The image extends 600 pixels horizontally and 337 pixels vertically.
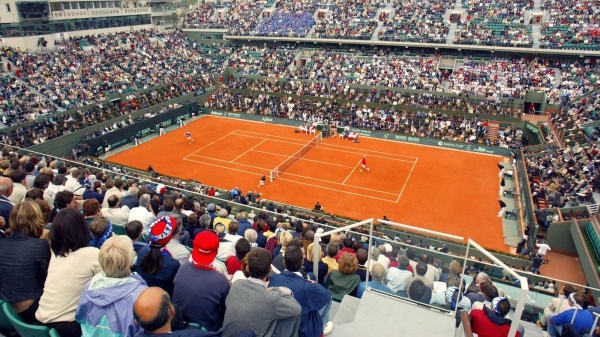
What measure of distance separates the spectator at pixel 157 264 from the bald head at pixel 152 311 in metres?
1.67

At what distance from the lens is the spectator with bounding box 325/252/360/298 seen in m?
6.56

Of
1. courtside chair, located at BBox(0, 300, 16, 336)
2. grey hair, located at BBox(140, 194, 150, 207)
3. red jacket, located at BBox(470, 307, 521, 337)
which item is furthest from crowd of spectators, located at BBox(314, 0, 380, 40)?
courtside chair, located at BBox(0, 300, 16, 336)

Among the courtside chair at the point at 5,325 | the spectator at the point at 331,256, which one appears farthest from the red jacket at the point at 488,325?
the courtside chair at the point at 5,325

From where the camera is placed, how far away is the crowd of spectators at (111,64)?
36344 mm

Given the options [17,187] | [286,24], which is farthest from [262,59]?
[17,187]

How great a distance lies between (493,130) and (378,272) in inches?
1314

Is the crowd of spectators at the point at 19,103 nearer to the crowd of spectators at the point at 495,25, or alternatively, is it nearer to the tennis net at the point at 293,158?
the tennis net at the point at 293,158

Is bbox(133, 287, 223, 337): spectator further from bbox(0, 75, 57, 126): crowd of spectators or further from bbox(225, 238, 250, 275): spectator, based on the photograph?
bbox(0, 75, 57, 126): crowd of spectators

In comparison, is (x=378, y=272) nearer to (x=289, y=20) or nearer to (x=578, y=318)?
(x=578, y=318)

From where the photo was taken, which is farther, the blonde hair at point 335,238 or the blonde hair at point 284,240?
the blonde hair at point 335,238

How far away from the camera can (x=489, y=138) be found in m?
34.8

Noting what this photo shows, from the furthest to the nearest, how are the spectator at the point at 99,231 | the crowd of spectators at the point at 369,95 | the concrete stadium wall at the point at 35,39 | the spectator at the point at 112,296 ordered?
the concrete stadium wall at the point at 35,39, the crowd of spectators at the point at 369,95, the spectator at the point at 99,231, the spectator at the point at 112,296

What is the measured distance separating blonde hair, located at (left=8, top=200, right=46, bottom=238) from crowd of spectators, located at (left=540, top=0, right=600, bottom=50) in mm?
47273

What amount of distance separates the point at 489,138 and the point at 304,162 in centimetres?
1663
